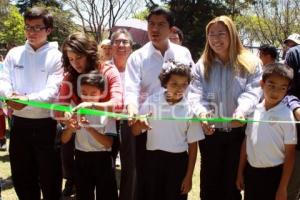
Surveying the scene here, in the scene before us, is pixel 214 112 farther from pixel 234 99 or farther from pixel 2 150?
pixel 2 150

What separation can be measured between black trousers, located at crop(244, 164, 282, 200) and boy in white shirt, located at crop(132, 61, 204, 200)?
0.46 m

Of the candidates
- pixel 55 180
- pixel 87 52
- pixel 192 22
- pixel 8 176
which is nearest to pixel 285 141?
pixel 87 52

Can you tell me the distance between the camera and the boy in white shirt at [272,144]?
2867 mm

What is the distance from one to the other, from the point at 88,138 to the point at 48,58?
841 millimetres

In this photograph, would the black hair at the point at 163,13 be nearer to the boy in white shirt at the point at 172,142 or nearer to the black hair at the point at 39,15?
the boy in white shirt at the point at 172,142

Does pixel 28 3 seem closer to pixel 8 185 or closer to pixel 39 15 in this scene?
pixel 8 185

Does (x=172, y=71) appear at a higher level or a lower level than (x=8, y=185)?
higher

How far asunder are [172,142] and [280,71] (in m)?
0.96

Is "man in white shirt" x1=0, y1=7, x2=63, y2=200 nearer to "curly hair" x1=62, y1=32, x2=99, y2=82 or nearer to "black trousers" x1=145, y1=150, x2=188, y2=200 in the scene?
"curly hair" x1=62, y1=32, x2=99, y2=82

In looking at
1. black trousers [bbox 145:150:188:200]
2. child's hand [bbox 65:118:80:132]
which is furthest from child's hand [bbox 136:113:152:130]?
child's hand [bbox 65:118:80:132]

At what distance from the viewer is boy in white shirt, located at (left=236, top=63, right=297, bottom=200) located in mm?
2867

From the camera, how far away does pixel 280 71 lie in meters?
2.88

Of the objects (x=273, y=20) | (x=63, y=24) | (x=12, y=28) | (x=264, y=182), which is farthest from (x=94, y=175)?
(x=12, y=28)

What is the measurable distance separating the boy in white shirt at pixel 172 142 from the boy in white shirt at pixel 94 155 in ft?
1.03
